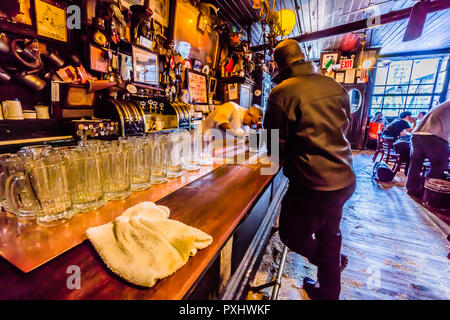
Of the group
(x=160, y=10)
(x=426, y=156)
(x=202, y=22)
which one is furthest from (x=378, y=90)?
(x=160, y=10)

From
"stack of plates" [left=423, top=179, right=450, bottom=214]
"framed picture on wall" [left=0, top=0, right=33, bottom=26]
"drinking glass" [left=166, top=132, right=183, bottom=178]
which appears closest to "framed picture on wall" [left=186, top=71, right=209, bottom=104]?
"framed picture on wall" [left=0, top=0, right=33, bottom=26]

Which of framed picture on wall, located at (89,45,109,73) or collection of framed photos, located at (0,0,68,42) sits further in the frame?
framed picture on wall, located at (89,45,109,73)

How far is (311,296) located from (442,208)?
11.3ft

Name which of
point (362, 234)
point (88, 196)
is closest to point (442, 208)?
point (362, 234)

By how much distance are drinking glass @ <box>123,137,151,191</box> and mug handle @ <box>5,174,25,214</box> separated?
44 centimetres

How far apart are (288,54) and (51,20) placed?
7.70 feet

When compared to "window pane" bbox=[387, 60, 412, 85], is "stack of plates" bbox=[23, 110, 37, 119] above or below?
below

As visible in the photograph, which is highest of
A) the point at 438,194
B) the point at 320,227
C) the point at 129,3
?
the point at 129,3

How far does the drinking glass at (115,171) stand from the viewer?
0.97 m

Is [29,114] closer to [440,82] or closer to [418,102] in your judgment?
[418,102]

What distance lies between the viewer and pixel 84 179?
0.90 metres

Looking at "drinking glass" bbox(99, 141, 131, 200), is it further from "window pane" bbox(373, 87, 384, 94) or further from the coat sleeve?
"window pane" bbox(373, 87, 384, 94)

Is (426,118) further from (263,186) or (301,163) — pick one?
(263,186)

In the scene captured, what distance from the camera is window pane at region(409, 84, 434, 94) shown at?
31.3ft
